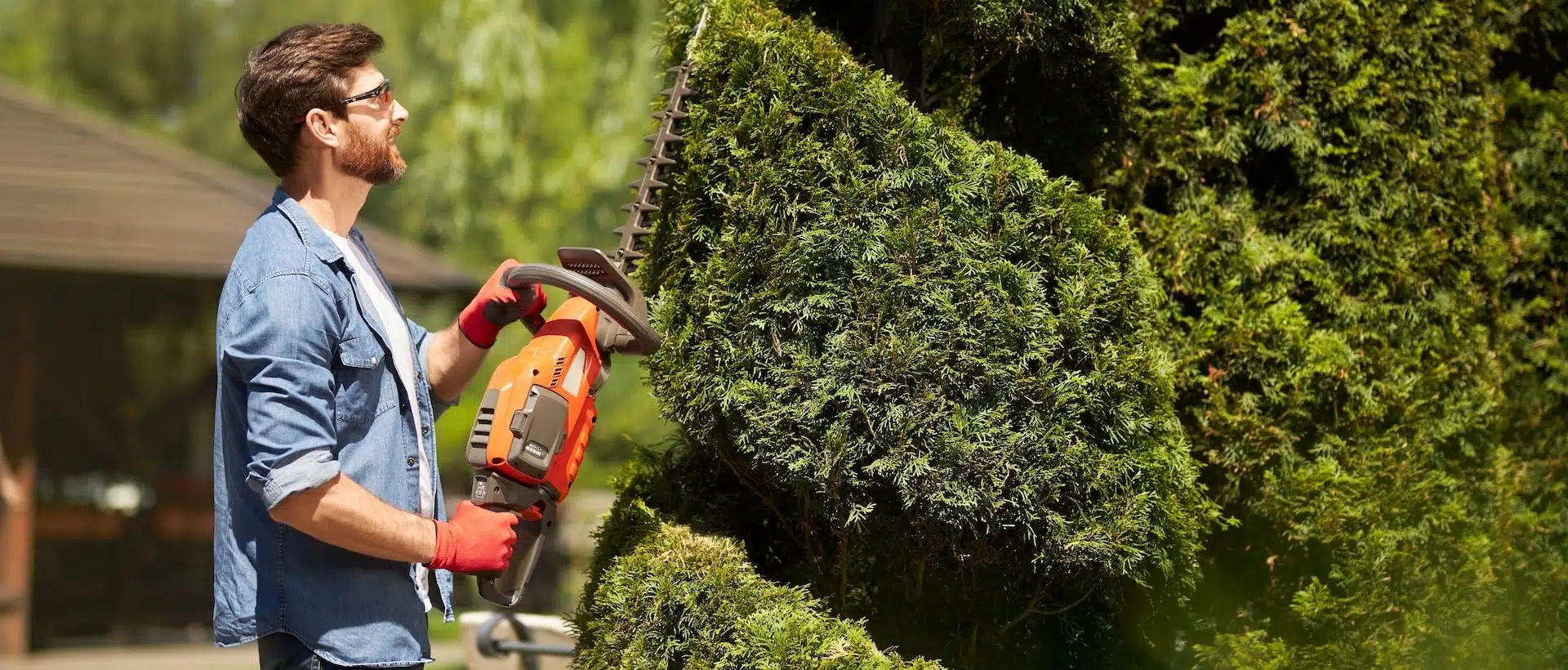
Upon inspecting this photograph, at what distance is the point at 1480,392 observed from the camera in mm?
3400

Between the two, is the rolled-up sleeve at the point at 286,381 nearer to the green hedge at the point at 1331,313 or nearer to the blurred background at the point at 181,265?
the blurred background at the point at 181,265

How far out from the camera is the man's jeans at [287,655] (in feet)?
7.84

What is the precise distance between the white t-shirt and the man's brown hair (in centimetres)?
20

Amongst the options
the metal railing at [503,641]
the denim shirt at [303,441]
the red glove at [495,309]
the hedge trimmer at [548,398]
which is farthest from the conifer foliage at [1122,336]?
the metal railing at [503,641]

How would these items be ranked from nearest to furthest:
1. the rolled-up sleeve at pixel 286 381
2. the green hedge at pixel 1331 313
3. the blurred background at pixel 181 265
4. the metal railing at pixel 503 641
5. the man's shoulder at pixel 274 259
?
1. the rolled-up sleeve at pixel 286 381
2. the man's shoulder at pixel 274 259
3. the green hedge at pixel 1331 313
4. the metal railing at pixel 503 641
5. the blurred background at pixel 181 265

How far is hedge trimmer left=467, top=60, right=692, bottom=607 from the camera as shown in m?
2.53

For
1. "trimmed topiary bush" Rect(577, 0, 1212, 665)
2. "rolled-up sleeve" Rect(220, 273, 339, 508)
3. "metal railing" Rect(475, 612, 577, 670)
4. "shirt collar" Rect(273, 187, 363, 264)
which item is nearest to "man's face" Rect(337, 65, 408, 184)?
"shirt collar" Rect(273, 187, 363, 264)

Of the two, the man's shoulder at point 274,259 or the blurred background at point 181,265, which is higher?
the man's shoulder at point 274,259

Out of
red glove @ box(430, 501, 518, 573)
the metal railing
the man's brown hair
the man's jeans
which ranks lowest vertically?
the metal railing

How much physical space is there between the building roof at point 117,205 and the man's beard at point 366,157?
25.4 feet

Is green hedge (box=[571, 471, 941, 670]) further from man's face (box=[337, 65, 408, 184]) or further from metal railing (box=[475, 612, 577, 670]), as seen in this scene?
metal railing (box=[475, 612, 577, 670])

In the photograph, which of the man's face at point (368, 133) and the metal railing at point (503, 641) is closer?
the man's face at point (368, 133)

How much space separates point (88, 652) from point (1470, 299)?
35.6ft

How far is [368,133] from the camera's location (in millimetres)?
2574
